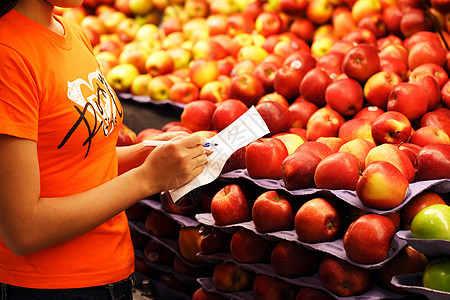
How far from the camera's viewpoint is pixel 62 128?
141 cm

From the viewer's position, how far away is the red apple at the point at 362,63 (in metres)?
2.66

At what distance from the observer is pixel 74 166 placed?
4.90 ft

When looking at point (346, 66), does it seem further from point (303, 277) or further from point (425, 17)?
point (303, 277)

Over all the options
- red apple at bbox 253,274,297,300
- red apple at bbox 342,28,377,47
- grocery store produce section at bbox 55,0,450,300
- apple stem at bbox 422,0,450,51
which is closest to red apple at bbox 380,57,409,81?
grocery store produce section at bbox 55,0,450,300

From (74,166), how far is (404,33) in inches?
95.7

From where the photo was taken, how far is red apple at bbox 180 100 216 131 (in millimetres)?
2834

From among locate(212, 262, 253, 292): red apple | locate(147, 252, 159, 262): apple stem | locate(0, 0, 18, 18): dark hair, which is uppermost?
locate(0, 0, 18, 18): dark hair

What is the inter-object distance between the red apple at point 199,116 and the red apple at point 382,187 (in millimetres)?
1239

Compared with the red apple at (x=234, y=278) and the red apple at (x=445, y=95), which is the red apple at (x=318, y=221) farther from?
the red apple at (x=445, y=95)

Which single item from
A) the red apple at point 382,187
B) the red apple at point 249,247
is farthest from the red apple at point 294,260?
the red apple at point 382,187

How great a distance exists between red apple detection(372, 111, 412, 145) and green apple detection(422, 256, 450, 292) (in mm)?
777

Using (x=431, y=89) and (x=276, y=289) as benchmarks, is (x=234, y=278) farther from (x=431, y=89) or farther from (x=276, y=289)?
A: (x=431, y=89)

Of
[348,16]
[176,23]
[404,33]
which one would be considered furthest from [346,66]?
[176,23]

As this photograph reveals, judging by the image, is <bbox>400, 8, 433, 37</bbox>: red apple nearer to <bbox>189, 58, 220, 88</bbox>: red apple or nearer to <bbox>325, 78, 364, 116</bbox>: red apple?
<bbox>325, 78, 364, 116</bbox>: red apple
